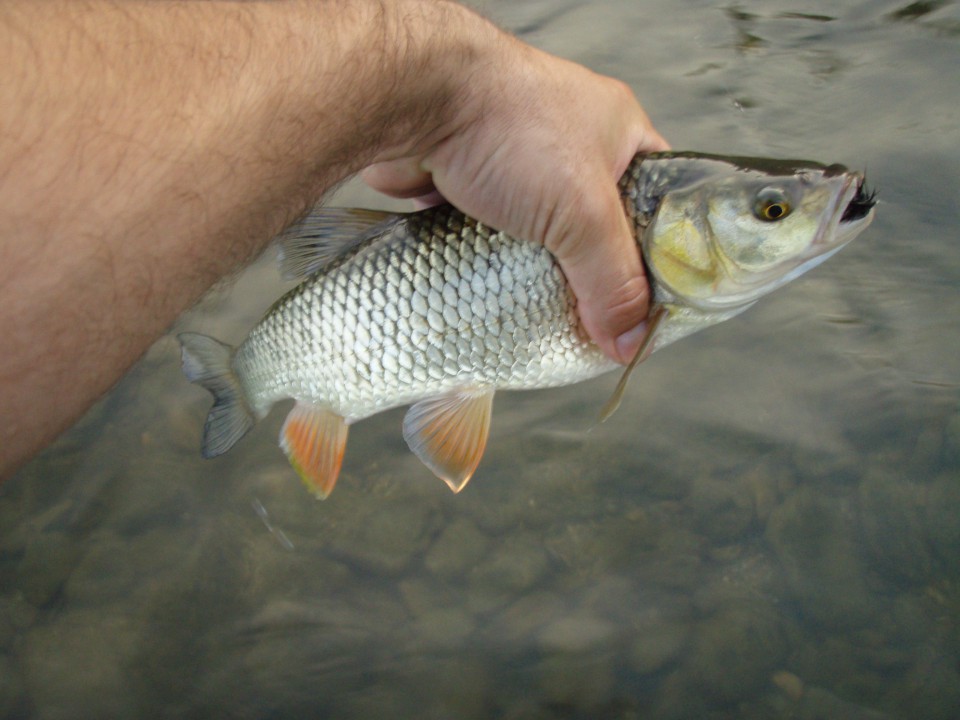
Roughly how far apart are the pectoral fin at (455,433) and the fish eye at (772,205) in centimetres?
95

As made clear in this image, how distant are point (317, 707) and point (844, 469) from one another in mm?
1943

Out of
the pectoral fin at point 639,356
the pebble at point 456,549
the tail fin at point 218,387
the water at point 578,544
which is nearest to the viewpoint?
the pectoral fin at point 639,356

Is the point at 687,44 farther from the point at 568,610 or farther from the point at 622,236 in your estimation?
the point at 568,610

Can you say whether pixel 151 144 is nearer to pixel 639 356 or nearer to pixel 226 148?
pixel 226 148

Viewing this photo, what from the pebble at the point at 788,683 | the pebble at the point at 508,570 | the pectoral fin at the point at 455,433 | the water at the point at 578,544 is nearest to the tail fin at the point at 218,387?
the water at the point at 578,544

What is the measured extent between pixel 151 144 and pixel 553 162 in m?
0.98

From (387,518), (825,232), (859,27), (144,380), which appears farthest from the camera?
(859,27)

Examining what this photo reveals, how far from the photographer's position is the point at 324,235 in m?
2.58

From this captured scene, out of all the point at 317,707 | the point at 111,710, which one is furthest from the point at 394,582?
the point at 111,710

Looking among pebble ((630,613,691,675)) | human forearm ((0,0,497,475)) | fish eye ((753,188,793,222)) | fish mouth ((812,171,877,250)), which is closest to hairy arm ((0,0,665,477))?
human forearm ((0,0,497,475))

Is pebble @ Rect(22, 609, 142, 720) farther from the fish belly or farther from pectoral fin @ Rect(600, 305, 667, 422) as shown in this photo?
pectoral fin @ Rect(600, 305, 667, 422)

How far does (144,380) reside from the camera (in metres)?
3.65

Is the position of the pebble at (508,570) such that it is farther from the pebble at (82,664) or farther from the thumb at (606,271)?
the pebble at (82,664)

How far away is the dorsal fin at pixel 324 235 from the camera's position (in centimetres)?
254
